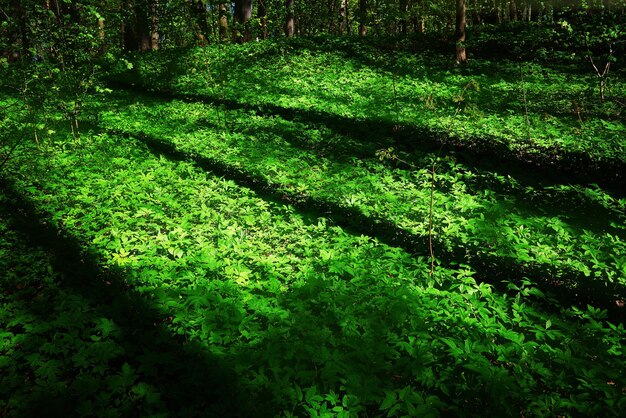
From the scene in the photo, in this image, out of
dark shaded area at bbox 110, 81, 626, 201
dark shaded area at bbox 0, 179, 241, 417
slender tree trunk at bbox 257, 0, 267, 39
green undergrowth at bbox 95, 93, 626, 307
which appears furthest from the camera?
slender tree trunk at bbox 257, 0, 267, 39

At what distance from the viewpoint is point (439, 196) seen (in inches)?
254

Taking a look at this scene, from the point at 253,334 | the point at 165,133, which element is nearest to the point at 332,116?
the point at 165,133

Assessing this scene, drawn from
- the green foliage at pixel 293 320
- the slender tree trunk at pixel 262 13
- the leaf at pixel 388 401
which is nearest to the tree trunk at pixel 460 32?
the slender tree trunk at pixel 262 13

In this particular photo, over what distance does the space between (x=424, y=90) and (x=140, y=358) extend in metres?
12.6

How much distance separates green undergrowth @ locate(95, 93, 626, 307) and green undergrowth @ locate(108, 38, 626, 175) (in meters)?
1.56

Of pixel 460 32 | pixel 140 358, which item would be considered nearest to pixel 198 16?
pixel 460 32

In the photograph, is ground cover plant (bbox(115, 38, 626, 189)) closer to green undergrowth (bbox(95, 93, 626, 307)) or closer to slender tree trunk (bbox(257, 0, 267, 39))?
slender tree trunk (bbox(257, 0, 267, 39))

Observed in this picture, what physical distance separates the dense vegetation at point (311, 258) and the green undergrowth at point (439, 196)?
45 mm

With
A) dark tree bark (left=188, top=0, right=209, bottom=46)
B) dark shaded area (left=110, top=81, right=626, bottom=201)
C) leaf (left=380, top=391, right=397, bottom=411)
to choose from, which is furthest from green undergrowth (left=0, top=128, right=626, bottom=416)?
dark tree bark (left=188, top=0, right=209, bottom=46)

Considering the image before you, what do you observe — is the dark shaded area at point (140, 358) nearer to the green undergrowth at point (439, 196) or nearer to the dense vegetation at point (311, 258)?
the dense vegetation at point (311, 258)

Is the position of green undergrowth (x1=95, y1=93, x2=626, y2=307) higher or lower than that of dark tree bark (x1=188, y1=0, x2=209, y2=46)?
lower

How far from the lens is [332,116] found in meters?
10.8

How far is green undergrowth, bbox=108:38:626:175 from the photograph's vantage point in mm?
8781

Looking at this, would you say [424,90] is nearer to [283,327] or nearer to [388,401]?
[283,327]
